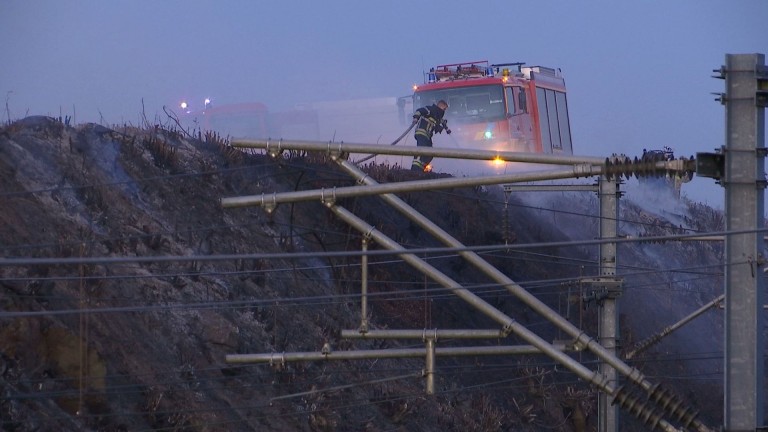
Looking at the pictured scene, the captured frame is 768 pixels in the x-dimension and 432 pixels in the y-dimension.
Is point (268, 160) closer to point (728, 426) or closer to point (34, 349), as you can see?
point (34, 349)

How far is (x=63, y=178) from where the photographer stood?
17.9 m

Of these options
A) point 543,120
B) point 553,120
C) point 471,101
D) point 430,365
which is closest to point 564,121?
point 553,120

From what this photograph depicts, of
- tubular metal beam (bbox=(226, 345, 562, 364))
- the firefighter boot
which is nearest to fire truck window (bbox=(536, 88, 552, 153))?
the firefighter boot

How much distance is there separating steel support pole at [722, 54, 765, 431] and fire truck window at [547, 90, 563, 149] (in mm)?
21661

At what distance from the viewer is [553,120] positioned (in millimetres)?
32594

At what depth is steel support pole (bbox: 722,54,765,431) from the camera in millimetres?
10469

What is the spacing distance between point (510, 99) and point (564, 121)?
14.6ft

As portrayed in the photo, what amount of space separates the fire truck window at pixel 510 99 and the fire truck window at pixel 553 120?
2.68 m

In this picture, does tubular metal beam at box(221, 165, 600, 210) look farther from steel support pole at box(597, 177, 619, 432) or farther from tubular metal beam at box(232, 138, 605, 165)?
steel support pole at box(597, 177, 619, 432)

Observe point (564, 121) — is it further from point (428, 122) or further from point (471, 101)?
point (428, 122)

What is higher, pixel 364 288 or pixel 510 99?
pixel 510 99

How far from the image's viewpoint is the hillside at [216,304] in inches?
571

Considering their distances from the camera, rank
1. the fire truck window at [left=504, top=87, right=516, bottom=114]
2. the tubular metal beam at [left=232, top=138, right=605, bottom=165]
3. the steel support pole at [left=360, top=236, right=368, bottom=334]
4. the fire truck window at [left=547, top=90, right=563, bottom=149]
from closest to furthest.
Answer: the tubular metal beam at [left=232, top=138, right=605, bottom=165]
the steel support pole at [left=360, top=236, right=368, bottom=334]
the fire truck window at [left=504, top=87, right=516, bottom=114]
the fire truck window at [left=547, top=90, right=563, bottom=149]

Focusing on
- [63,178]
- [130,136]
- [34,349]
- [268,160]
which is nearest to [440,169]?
[268,160]
